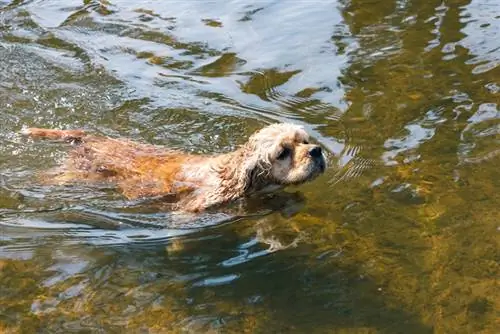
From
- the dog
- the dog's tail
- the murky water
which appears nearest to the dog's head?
the dog

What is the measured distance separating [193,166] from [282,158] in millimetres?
1074

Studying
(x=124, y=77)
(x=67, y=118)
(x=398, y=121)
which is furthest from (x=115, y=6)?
(x=398, y=121)

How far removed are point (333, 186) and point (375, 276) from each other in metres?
1.58

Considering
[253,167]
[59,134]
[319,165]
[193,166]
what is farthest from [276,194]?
[59,134]

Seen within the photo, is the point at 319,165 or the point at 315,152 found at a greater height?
the point at 315,152

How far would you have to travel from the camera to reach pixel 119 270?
18.9ft

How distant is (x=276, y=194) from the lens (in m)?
6.80

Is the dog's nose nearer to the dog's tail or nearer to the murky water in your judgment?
the murky water

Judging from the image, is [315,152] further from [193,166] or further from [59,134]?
[59,134]

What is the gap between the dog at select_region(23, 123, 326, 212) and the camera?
6387 millimetres

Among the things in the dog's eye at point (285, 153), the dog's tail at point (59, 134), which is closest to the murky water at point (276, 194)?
the dog's tail at point (59, 134)

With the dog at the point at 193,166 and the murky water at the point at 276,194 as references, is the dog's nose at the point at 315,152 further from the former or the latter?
the murky water at the point at 276,194

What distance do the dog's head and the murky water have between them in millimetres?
357

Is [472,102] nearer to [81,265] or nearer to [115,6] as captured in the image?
[81,265]
